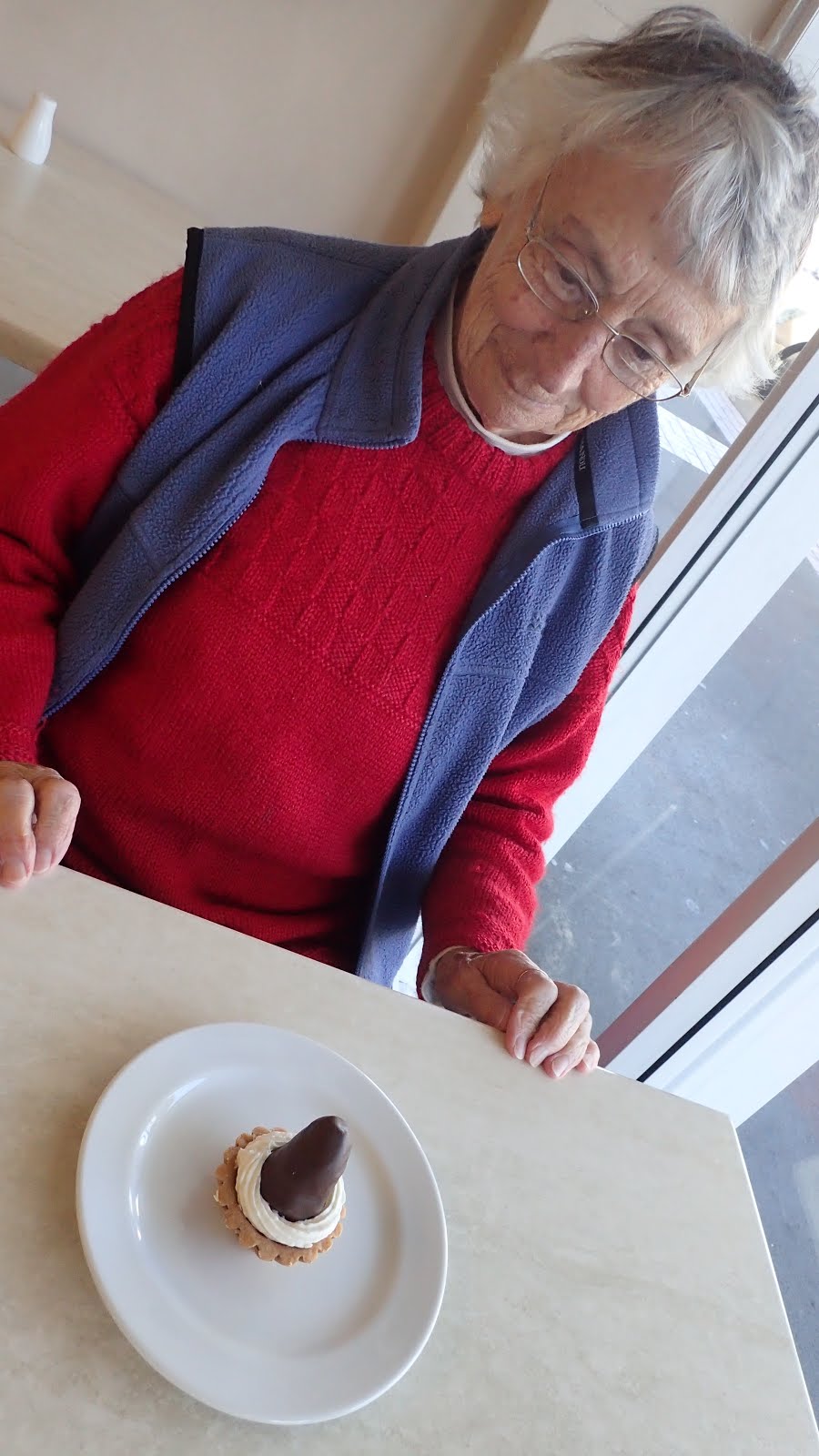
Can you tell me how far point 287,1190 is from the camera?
639 mm

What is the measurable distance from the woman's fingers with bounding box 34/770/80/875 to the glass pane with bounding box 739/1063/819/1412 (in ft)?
3.64

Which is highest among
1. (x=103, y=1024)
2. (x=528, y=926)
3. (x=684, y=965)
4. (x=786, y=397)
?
(x=786, y=397)

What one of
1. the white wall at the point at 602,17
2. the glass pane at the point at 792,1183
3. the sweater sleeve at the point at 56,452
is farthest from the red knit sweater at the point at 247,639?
the white wall at the point at 602,17

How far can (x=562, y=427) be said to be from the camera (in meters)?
1.09

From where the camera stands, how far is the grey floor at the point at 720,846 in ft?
4.90

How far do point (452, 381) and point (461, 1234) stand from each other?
81 cm

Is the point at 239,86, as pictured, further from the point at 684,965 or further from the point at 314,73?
the point at 684,965

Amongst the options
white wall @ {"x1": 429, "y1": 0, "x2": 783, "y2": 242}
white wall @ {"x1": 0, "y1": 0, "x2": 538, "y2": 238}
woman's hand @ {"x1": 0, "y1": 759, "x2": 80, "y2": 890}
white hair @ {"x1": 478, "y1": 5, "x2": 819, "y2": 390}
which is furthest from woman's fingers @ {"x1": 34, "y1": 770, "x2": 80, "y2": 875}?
white wall @ {"x1": 0, "y1": 0, "x2": 538, "y2": 238}

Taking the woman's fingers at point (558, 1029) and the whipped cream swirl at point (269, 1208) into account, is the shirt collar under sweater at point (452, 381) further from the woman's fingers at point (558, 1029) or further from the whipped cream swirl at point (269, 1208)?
the whipped cream swirl at point (269, 1208)

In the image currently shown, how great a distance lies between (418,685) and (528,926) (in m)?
0.34

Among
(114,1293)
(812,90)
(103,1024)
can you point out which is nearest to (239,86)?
(812,90)

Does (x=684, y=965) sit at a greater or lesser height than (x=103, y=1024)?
lesser

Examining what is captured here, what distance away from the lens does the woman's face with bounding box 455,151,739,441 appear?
95 cm

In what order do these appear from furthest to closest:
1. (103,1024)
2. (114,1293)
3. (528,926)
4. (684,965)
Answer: (684,965) < (528,926) < (103,1024) < (114,1293)
